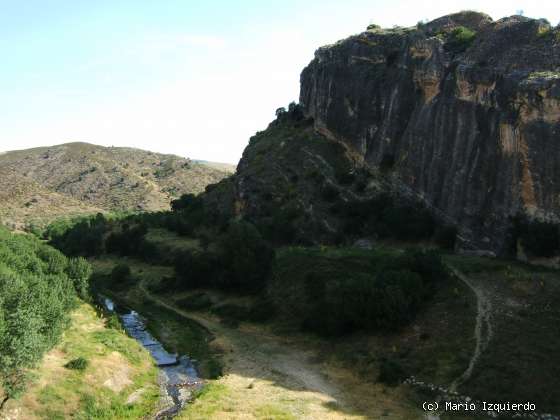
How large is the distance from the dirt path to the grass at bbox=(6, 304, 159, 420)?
5.65 meters

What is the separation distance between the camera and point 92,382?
106 ft

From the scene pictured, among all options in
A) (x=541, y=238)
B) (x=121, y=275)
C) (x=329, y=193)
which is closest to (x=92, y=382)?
(x=541, y=238)

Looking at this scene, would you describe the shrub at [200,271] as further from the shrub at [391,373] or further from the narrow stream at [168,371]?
the shrub at [391,373]

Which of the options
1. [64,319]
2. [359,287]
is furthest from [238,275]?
[64,319]

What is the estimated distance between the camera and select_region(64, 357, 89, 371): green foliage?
33.2 metres

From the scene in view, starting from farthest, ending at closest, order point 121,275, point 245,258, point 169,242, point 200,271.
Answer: point 169,242, point 121,275, point 200,271, point 245,258

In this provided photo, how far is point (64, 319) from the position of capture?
3428 centimetres

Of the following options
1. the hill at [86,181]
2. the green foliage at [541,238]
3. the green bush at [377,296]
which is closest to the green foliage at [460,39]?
the green foliage at [541,238]

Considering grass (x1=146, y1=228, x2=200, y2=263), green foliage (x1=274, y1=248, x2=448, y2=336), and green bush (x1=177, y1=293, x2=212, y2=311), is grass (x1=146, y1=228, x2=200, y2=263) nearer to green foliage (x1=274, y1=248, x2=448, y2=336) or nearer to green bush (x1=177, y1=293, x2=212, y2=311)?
green bush (x1=177, y1=293, x2=212, y2=311)

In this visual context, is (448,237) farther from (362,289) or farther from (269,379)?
(269,379)

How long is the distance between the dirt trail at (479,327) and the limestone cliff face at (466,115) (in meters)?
8.15

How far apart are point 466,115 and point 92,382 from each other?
132ft

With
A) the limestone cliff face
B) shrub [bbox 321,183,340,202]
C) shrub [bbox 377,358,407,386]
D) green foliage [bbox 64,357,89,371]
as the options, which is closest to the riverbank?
shrub [bbox 377,358,407,386]

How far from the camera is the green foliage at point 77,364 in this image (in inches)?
1308
